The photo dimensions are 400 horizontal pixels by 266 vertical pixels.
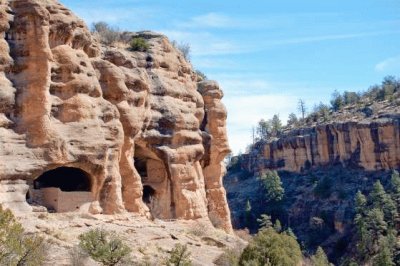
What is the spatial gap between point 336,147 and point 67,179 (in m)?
67.8

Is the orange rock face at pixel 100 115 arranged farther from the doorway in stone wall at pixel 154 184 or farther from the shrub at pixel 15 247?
the shrub at pixel 15 247

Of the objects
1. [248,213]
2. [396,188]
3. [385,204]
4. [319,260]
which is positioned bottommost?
[319,260]

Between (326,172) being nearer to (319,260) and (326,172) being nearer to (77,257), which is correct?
(319,260)

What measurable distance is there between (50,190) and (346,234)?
172ft

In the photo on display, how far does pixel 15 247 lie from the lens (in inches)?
765

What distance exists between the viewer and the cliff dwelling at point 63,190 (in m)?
31.3

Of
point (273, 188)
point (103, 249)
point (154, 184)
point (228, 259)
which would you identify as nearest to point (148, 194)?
point (154, 184)

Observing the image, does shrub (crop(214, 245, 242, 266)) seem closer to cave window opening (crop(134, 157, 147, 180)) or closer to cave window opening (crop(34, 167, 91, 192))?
cave window opening (crop(34, 167, 91, 192))

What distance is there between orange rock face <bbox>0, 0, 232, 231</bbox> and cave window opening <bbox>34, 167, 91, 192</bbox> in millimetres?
1242

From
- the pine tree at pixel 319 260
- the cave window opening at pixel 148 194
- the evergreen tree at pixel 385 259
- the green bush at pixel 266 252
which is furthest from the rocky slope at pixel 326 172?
the green bush at pixel 266 252

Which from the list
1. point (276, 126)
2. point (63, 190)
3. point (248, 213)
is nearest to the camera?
point (63, 190)

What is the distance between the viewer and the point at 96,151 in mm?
32250

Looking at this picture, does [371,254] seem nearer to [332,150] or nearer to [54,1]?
[332,150]

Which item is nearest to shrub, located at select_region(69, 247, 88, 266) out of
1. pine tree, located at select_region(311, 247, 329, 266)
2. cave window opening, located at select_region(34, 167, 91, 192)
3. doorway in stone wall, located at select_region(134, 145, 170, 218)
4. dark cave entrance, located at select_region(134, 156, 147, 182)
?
cave window opening, located at select_region(34, 167, 91, 192)
